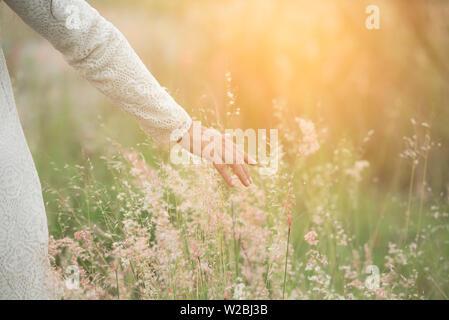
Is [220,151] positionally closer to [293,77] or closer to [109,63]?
[109,63]

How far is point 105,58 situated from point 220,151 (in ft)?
1.18

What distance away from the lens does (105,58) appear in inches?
39.9

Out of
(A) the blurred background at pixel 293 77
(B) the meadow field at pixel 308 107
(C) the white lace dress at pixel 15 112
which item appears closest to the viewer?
(C) the white lace dress at pixel 15 112

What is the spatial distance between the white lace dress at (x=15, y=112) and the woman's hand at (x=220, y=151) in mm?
72

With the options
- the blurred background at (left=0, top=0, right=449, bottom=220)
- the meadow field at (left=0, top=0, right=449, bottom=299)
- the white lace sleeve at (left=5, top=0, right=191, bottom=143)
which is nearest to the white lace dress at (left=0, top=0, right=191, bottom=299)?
the white lace sleeve at (left=5, top=0, right=191, bottom=143)

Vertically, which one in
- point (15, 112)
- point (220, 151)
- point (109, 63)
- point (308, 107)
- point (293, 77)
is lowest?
point (220, 151)

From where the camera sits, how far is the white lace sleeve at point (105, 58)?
38.1 inches

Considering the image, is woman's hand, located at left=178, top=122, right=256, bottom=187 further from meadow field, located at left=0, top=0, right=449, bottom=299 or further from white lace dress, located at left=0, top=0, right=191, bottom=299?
meadow field, located at left=0, top=0, right=449, bottom=299

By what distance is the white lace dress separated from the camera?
946 millimetres

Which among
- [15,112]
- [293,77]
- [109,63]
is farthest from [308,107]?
[15,112]

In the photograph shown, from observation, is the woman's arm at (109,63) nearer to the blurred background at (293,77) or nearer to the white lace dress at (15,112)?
the white lace dress at (15,112)

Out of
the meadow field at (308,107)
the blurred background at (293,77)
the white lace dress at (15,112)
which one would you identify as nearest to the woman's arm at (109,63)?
the white lace dress at (15,112)
